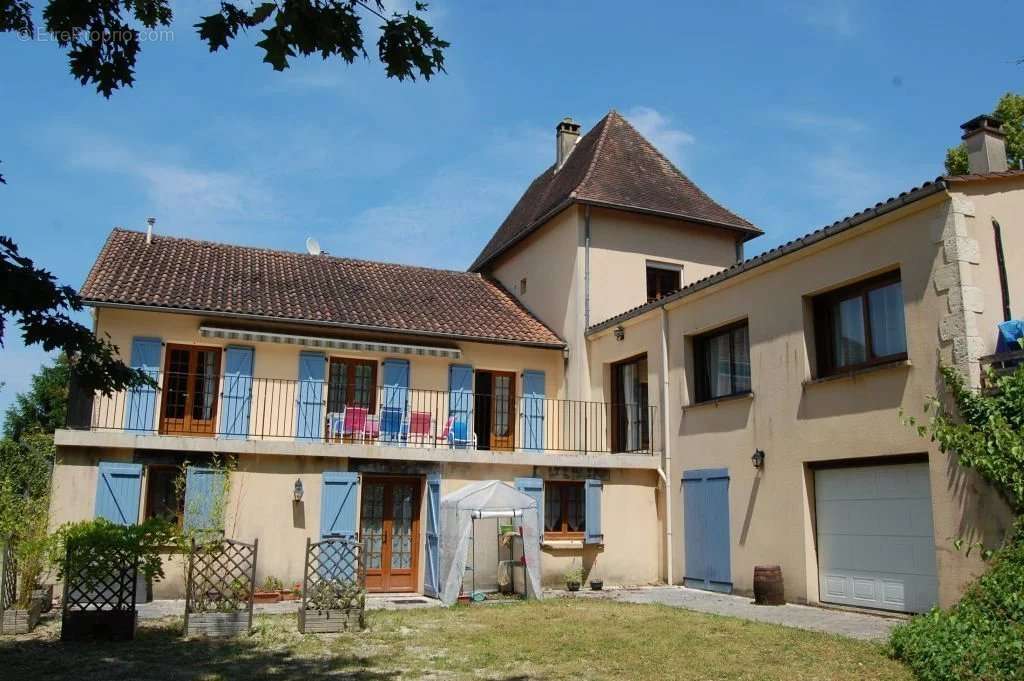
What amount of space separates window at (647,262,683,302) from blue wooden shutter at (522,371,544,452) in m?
3.59

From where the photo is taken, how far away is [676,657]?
29.6 feet

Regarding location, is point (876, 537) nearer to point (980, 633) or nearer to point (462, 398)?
point (980, 633)

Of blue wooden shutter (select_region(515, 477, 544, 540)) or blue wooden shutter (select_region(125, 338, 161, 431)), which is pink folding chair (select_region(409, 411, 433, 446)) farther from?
blue wooden shutter (select_region(125, 338, 161, 431))

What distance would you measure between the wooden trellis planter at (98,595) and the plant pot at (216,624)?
69 cm

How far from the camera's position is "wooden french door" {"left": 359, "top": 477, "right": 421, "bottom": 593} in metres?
15.8

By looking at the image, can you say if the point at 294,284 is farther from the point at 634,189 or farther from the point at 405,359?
the point at 634,189

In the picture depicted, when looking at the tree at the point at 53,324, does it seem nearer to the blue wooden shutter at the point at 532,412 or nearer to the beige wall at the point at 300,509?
the beige wall at the point at 300,509

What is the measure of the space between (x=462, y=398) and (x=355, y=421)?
9.13 feet

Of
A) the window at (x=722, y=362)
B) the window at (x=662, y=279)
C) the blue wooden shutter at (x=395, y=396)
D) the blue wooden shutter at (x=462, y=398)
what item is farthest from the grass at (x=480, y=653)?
the window at (x=662, y=279)

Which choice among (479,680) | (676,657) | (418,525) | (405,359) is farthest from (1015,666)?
(405,359)

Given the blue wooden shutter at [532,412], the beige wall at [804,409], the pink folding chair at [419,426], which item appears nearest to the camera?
the beige wall at [804,409]

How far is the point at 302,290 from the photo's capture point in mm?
19406

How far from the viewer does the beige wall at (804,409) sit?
35.4 feet

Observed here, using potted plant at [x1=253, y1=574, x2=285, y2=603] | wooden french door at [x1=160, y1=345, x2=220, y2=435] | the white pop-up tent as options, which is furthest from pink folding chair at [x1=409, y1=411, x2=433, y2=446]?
potted plant at [x1=253, y1=574, x2=285, y2=603]
